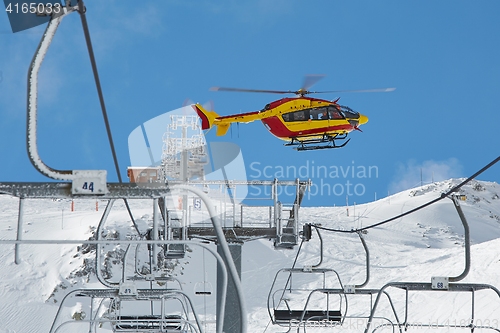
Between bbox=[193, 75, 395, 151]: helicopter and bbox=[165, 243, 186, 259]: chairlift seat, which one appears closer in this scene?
bbox=[165, 243, 186, 259]: chairlift seat

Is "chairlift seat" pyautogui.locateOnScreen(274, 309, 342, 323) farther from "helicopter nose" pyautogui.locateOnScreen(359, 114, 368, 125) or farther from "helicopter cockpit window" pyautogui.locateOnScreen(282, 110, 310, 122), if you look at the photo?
"helicopter nose" pyautogui.locateOnScreen(359, 114, 368, 125)

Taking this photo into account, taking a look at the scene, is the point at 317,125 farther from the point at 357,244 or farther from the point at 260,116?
the point at 357,244

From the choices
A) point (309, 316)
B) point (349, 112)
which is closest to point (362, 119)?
point (349, 112)

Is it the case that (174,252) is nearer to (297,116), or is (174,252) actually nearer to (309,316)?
(309,316)

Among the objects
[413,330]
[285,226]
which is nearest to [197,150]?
[413,330]

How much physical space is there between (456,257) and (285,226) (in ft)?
54.9

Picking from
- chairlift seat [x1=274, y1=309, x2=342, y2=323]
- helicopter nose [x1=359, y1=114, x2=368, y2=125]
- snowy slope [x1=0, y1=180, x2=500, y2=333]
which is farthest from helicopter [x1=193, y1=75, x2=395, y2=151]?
chairlift seat [x1=274, y1=309, x2=342, y2=323]

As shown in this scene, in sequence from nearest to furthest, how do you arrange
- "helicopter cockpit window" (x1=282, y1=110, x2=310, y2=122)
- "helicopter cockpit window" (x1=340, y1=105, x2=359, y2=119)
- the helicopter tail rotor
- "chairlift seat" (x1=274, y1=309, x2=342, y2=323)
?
→ "chairlift seat" (x1=274, y1=309, x2=342, y2=323)
"helicopter cockpit window" (x1=282, y1=110, x2=310, y2=122)
"helicopter cockpit window" (x1=340, y1=105, x2=359, y2=119)
the helicopter tail rotor

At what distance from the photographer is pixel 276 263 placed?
99.8ft

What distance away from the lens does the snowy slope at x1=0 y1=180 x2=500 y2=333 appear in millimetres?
22094

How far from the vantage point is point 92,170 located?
3.45 meters

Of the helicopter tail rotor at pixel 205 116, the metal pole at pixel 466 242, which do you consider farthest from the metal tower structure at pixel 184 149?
the metal pole at pixel 466 242

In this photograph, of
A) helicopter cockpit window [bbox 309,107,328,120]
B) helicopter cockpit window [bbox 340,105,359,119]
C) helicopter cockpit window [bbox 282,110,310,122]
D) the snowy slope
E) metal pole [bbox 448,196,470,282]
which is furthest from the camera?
the snowy slope

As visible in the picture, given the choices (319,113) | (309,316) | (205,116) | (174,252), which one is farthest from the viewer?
(205,116)
